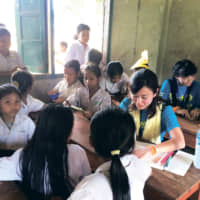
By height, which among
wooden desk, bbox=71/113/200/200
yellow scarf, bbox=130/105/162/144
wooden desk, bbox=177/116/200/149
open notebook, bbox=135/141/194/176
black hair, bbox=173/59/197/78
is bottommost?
wooden desk, bbox=177/116/200/149

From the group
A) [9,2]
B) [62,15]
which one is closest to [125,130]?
[9,2]

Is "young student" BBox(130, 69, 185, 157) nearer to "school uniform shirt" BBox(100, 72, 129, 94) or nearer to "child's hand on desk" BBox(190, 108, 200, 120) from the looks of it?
"child's hand on desk" BBox(190, 108, 200, 120)

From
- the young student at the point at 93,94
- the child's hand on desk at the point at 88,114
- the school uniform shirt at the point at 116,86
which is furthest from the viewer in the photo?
the school uniform shirt at the point at 116,86

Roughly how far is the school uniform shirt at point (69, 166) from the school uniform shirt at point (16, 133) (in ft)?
1.71

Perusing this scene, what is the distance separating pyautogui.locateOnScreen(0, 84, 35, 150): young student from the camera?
5.12 ft

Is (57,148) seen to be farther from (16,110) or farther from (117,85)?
(117,85)

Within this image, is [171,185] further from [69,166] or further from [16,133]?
[16,133]

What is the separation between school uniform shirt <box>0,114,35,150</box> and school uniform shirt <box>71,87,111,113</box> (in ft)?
2.64

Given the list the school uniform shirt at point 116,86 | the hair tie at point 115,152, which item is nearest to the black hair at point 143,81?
the hair tie at point 115,152

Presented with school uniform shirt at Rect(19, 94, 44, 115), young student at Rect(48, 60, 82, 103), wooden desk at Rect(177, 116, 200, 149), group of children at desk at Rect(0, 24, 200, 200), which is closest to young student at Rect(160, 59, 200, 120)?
wooden desk at Rect(177, 116, 200, 149)

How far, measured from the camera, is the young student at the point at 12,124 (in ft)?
5.12

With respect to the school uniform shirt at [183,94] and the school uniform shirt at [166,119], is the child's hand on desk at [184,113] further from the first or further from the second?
the school uniform shirt at [166,119]

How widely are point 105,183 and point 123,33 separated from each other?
375 centimetres

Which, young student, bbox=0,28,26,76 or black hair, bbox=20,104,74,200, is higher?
young student, bbox=0,28,26,76
